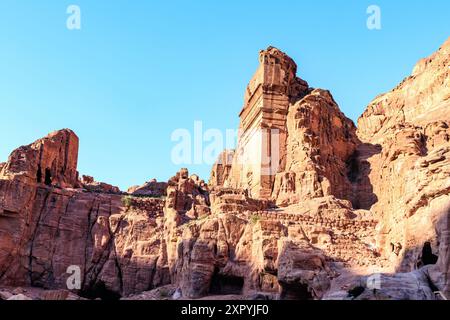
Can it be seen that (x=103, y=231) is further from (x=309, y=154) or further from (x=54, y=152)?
(x=309, y=154)

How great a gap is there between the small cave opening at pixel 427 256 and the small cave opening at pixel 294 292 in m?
5.64

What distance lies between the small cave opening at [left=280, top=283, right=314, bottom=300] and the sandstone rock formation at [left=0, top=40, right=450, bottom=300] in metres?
0.08

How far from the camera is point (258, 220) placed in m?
34.9

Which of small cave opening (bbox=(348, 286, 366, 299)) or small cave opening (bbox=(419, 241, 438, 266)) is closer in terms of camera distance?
small cave opening (bbox=(348, 286, 366, 299))

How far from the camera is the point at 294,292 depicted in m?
28.6

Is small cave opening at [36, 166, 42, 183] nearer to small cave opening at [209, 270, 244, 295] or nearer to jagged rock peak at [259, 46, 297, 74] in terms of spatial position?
small cave opening at [209, 270, 244, 295]

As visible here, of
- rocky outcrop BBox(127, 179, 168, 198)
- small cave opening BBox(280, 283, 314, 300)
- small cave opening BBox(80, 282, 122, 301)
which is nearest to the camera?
small cave opening BBox(280, 283, 314, 300)

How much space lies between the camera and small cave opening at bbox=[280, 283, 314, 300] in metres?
28.2

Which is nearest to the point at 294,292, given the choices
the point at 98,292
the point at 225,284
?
the point at 225,284

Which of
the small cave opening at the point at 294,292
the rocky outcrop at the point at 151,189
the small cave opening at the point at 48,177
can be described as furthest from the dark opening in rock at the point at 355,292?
the rocky outcrop at the point at 151,189

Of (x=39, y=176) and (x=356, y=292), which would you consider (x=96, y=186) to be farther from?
(x=356, y=292)

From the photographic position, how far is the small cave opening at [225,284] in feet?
113

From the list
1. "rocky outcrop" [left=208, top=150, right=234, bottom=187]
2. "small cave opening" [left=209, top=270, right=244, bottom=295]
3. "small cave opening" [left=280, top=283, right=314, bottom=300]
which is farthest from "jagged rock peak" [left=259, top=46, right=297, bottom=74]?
"small cave opening" [left=280, top=283, right=314, bottom=300]
